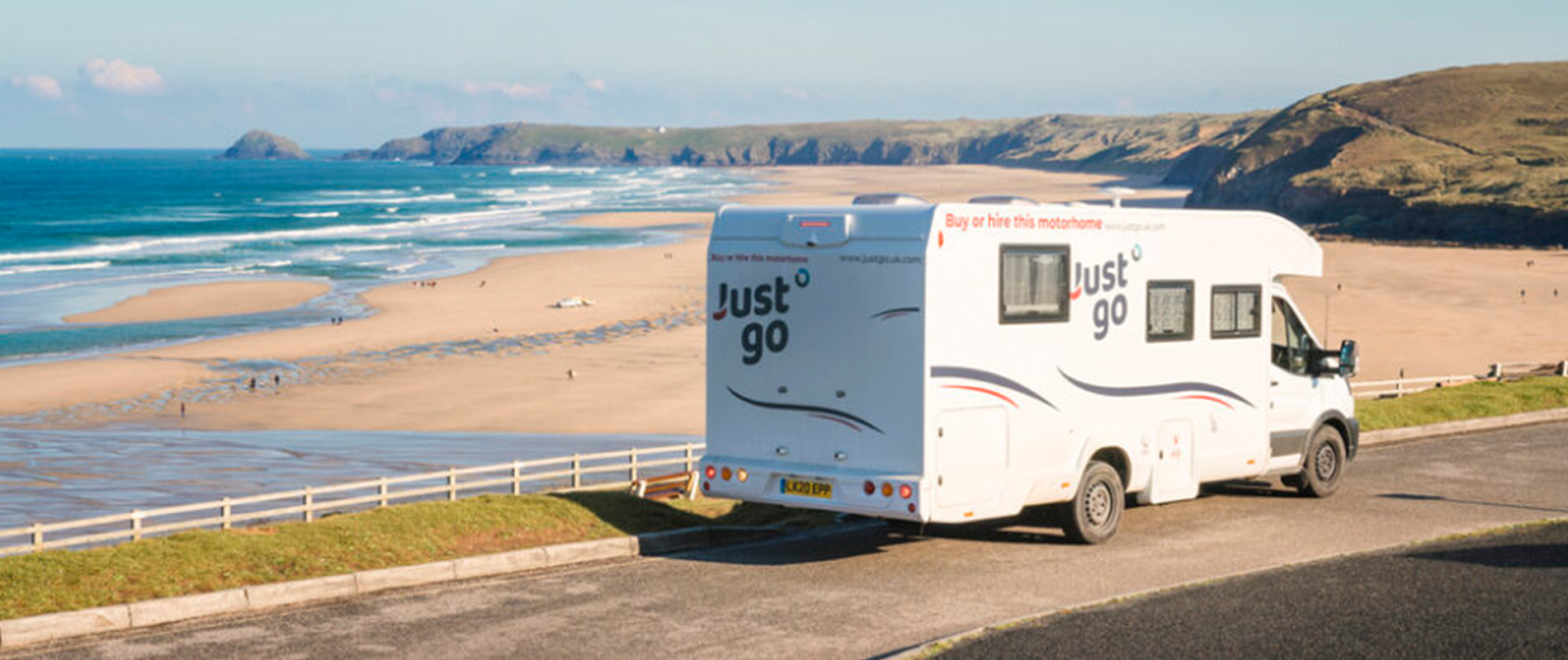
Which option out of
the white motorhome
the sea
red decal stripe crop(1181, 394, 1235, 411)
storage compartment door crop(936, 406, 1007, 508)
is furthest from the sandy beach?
storage compartment door crop(936, 406, 1007, 508)

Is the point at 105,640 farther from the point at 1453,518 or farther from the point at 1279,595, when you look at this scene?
the point at 1453,518

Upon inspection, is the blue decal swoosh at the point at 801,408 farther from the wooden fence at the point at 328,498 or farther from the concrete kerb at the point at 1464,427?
the concrete kerb at the point at 1464,427

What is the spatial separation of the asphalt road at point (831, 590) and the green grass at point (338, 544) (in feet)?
1.69

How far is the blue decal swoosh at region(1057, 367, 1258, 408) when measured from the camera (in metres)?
14.5

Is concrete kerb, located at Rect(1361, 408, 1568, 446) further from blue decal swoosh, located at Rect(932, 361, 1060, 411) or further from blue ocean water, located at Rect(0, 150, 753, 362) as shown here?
blue ocean water, located at Rect(0, 150, 753, 362)

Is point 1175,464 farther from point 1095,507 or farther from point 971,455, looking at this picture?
point 971,455

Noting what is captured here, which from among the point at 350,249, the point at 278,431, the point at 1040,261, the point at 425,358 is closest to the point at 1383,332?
the point at 425,358

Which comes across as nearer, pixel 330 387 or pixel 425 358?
pixel 330 387

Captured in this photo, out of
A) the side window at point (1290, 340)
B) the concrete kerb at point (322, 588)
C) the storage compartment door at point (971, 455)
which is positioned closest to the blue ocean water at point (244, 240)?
the concrete kerb at point (322, 588)

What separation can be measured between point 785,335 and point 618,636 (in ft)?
11.9

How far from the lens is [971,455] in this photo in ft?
44.1

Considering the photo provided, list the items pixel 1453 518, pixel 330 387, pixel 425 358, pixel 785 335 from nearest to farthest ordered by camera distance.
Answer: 1. pixel 785 335
2. pixel 1453 518
3. pixel 330 387
4. pixel 425 358

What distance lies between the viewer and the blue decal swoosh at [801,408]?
43.9ft

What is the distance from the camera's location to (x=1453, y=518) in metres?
16.2
